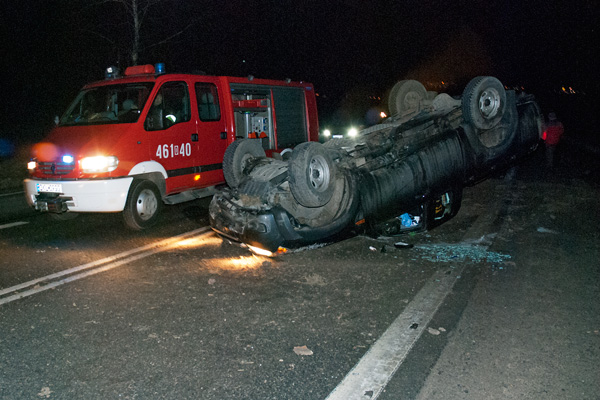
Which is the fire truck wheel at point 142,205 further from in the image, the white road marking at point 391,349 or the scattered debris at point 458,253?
the white road marking at point 391,349

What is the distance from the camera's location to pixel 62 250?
239 inches

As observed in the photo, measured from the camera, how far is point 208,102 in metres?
8.12

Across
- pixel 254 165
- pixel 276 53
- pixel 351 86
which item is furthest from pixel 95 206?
pixel 351 86

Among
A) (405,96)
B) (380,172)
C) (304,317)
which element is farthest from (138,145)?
(405,96)

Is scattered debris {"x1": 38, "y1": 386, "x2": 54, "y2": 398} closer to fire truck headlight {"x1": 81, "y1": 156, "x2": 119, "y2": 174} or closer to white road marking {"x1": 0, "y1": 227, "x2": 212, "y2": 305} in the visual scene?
white road marking {"x1": 0, "y1": 227, "x2": 212, "y2": 305}

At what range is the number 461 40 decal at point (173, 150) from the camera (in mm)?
7227

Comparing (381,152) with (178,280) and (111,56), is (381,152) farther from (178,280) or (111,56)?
(111,56)

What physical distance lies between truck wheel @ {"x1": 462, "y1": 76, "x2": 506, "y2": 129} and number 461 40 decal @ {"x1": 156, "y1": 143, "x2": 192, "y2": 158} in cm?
417

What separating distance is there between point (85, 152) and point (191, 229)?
5.86 ft

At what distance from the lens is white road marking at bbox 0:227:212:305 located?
464 cm

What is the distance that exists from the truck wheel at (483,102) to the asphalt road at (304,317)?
1.52 m

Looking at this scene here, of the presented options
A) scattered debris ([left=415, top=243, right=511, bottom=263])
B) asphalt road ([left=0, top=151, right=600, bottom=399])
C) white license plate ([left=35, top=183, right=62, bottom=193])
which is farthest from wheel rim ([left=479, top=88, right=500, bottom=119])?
white license plate ([left=35, top=183, right=62, bottom=193])

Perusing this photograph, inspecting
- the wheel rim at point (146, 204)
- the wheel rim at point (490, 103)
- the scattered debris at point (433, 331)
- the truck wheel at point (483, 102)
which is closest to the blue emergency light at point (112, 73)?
the wheel rim at point (146, 204)

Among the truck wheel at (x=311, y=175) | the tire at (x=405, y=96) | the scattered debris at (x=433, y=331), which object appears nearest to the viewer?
the scattered debris at (x=433, y=331)
